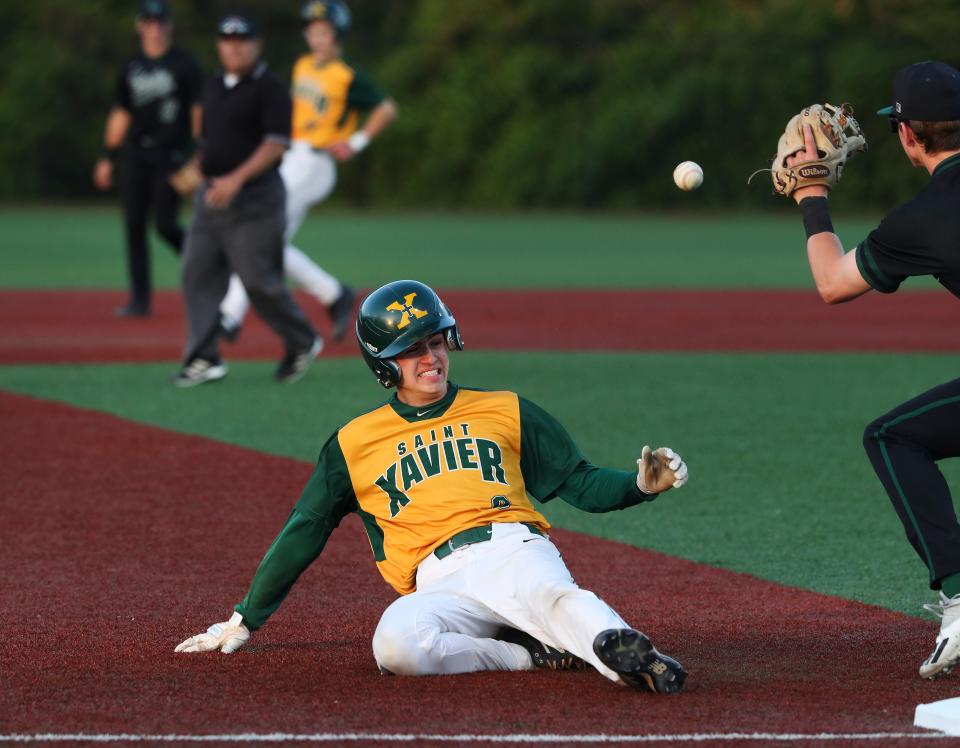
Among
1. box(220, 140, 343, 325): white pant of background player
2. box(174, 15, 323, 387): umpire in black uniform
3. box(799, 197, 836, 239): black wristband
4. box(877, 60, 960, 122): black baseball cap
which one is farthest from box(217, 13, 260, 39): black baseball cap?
box(877, 60, 960, 122): black baseball cap

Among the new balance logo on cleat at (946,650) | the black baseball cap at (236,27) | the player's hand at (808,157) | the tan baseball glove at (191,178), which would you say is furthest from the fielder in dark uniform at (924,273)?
the tan baseball glove at (191,178)

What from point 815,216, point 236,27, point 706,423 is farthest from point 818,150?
point 236,27

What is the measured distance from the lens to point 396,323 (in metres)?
4.90

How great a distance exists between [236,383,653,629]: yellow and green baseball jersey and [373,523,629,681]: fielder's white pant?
10 centimetres

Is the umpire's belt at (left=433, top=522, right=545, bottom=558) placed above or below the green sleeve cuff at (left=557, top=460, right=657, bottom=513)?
below

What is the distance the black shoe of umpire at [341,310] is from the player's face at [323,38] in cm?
188

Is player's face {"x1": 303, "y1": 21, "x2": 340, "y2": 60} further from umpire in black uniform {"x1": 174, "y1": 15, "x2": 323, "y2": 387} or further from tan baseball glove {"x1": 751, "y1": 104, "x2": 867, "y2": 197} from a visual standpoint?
tan baseball glove {"x1": 751, "y1": 104, "x2": 867, "y2": 197}

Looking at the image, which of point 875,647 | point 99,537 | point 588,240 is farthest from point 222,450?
point 588,240

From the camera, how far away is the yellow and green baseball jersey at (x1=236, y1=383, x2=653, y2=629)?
4918 mm

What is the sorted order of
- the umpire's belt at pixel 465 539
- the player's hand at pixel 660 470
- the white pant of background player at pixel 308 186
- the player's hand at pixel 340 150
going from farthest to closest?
the player's hand at pixel 340 150, the white pant of background player at pixel 308 186, the umpire's belt at pixel 465 539, the player's hand at pixel 660 470

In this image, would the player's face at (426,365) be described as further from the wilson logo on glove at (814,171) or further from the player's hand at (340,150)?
the player's hand at (340,150)

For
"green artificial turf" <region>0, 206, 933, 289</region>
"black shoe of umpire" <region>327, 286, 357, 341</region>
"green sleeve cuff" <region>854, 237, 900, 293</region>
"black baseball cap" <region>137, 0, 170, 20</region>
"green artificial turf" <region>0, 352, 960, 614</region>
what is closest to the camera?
"green sleeve cuff" <region>854, 237, 900, 293</region>

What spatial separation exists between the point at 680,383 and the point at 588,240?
15925 mm

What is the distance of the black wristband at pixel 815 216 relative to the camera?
197 inches
